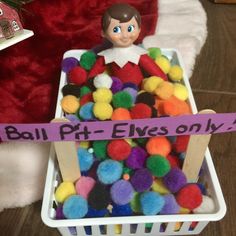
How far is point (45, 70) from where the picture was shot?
839mm

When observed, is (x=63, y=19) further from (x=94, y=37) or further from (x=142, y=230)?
(x=142, y=230)

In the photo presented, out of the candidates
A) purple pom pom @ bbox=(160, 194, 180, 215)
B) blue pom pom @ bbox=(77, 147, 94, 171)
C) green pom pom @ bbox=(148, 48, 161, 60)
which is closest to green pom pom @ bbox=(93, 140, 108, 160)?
blue pom pom @ bbox=(77, 147, 94, 171)

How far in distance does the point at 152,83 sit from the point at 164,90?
25 millimetres

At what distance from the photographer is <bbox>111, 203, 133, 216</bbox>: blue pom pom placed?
499mm

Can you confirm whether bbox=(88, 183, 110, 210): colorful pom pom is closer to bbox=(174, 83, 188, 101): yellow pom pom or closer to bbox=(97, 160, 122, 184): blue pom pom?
bbox=(97, 160, 122, 184): blue pom pom

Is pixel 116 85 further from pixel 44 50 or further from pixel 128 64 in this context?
pixel 44 50

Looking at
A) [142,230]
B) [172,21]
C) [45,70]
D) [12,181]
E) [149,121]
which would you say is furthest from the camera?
[172,21]

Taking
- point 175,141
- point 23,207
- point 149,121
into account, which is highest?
point 149,121

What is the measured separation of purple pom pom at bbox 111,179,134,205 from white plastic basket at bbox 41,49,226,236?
0.08 feet

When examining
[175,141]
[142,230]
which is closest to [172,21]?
[175,141]

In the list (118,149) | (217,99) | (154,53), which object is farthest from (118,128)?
(217,99)

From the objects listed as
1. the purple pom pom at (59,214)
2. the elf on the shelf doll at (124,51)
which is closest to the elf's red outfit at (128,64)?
the elf on the shelf doll at (124,51)

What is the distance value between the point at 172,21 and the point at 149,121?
63cm

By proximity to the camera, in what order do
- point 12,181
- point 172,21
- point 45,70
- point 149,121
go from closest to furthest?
point 149,121, point 12,181, point 45,70, point 172,21
